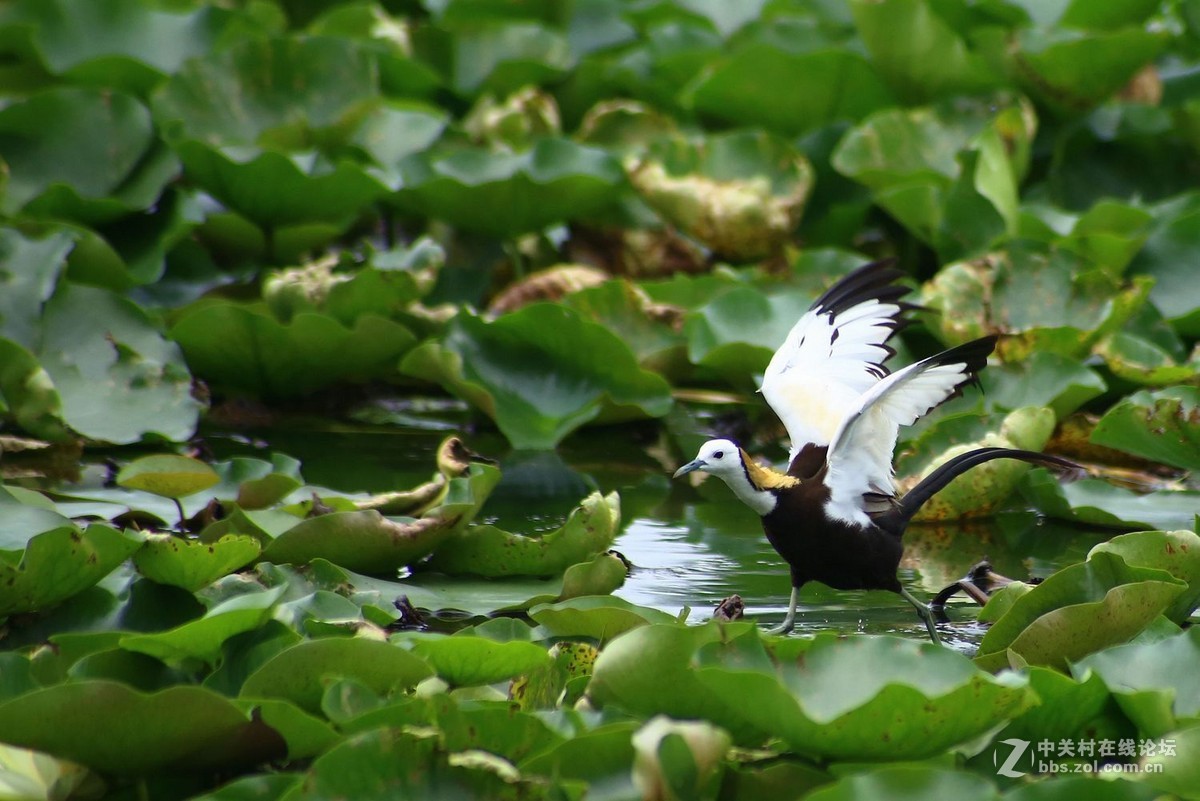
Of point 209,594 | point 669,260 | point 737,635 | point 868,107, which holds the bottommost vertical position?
point 209,594

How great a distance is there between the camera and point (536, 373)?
163 inches

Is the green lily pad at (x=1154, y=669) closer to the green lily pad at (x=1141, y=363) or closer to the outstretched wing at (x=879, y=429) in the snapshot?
the outstretched wing at (x=879, y=429)

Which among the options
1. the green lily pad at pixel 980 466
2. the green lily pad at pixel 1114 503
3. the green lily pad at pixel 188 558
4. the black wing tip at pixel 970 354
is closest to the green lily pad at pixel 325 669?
the green lily pad at pixel 188 558

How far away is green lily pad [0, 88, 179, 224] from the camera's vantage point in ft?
15.3

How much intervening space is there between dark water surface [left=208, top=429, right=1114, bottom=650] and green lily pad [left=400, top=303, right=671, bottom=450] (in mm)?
115

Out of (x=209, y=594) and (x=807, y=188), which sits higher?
(x=807, y=188)

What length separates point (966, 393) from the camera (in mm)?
4004

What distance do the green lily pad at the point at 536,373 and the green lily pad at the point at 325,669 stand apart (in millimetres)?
1928

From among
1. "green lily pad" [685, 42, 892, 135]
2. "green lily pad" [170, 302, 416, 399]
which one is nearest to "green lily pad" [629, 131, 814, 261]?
"green lily pad" [685, 42, 892, 135]

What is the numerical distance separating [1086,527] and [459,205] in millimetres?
2177

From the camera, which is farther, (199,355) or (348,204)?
(348,204)

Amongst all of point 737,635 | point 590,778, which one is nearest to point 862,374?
point 737,635

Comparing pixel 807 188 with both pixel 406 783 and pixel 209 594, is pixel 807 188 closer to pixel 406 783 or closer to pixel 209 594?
pixel 209 594

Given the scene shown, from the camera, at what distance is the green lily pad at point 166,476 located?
295 centimetres
